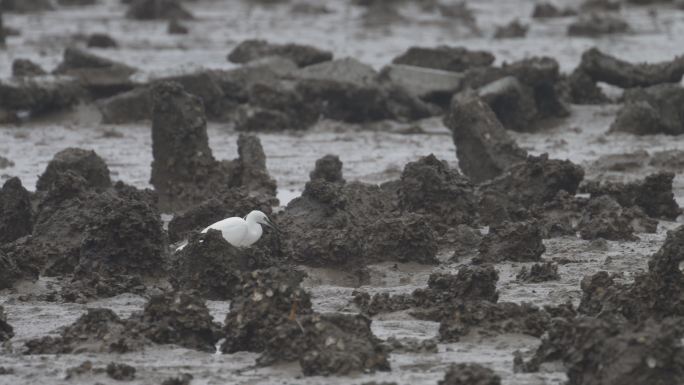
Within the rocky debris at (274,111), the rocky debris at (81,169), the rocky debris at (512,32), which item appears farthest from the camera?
the rocky debris at (512,32)

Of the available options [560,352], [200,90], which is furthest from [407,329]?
[200,90]

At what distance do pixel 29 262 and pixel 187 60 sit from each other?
11.6 meters

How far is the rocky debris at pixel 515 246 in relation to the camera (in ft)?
31.0

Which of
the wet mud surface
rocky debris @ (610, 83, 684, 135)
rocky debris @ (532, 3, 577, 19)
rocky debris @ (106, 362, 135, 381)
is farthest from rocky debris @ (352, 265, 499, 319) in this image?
rocky debris @ (532, 3, 577, 19)

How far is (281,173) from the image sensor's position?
1388 cm

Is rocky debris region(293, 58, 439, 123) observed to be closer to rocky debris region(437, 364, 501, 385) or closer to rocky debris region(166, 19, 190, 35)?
rocky debris region(166, 19, 190, 35)

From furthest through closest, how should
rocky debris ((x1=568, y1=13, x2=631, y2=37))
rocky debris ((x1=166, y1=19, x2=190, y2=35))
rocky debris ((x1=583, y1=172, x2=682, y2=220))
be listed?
rocky debris ((x1=166, y1=19, x2=190, y2=35)) < rocky debris ((x1=568, y1=13, x2=631, y2=37)) < rocky debris ((x1=583, y1=172, x2=682, y2=220))

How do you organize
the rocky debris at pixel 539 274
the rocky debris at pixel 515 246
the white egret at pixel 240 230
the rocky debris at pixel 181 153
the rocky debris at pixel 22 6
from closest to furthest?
the rocky debris at pixel 539 274, the white egret at pixel 240 230, the rocky debris at pixel 515 246, the rocky debris at pixel 181 153, the rocky debris at pixel 22 6

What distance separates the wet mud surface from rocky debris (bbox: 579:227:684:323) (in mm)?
12

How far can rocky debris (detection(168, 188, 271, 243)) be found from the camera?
33.6 feet

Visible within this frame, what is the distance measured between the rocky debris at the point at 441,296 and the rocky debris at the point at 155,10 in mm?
18418

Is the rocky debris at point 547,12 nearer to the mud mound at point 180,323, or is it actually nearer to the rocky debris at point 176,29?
the rocky debris at point 176,29

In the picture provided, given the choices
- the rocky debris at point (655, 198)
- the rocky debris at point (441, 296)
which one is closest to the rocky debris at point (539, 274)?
the rocky debris at point (441, 296)

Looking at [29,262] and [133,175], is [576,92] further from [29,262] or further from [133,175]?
[29,262]
